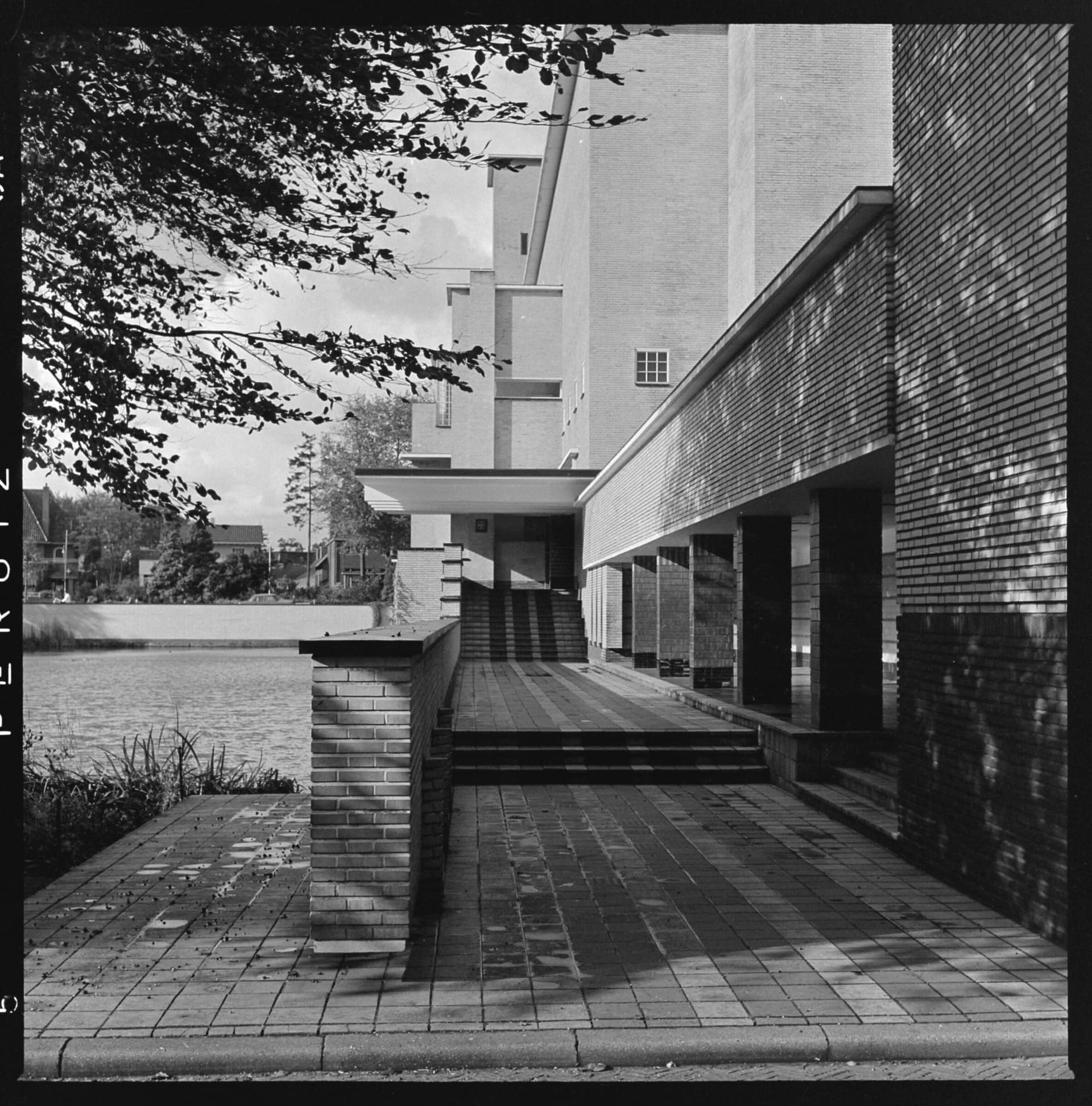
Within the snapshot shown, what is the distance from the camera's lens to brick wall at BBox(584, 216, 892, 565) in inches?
331

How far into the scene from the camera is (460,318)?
38.4 metres

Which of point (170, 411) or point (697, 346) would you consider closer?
point (170, 411)

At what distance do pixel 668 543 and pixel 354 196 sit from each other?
12.0 meters

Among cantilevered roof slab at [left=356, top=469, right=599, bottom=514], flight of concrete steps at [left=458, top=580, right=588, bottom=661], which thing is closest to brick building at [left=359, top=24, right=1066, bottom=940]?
cantilevered roof slab at [left=356, top=469, right=599, bottom=514]

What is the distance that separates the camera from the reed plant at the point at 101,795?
8453 millimetres

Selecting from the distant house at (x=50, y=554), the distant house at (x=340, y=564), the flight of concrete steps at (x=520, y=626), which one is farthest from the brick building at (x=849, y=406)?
the distant house at (x=340, y=564)

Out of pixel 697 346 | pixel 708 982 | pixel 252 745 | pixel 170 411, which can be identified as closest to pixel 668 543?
pixel 252 745

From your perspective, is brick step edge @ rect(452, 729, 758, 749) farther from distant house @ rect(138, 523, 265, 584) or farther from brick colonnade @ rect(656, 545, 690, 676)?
distant house @ rect(138, 523, 265, 584)

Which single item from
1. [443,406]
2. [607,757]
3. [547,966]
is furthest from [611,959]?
[443,406]

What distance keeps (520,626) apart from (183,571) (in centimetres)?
3176

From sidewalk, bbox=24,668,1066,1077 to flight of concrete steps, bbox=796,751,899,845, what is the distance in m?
0.29

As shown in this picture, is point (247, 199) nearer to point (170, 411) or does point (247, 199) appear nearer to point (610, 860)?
point (170, 411)

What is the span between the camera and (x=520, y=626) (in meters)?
30.9

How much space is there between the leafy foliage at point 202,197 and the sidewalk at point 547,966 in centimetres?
315
